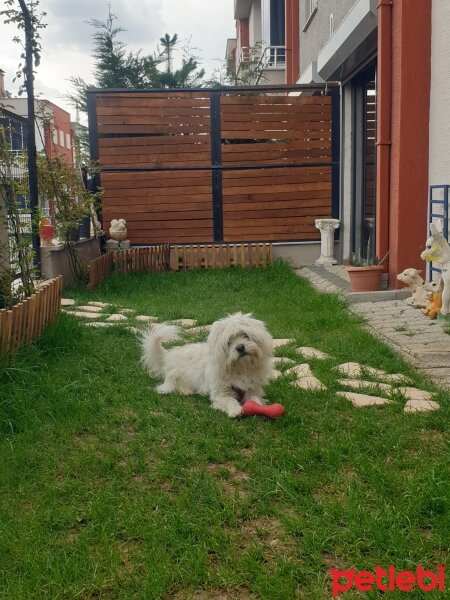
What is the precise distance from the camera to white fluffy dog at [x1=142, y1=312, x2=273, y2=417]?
417 cm

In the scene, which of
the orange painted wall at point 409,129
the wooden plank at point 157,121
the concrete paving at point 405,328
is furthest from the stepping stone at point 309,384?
the wooden plank at point 157,121

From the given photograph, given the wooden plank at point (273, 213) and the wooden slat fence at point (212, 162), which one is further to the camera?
the wooden plank at point (273, 213)

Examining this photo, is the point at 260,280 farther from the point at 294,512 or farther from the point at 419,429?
the point at 294,512

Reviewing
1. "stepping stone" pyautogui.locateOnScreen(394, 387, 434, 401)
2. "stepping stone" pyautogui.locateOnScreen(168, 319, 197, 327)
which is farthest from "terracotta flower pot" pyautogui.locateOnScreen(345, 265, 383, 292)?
"stepping stone" pyautogui.locateOnScreen(394, 387, 434, 401)

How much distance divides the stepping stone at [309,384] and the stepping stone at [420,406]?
65 centimetres

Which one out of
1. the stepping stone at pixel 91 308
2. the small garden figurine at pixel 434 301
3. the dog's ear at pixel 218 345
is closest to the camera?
the dog's ear at pixel 218 345

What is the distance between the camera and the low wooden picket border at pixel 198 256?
11.8 metres

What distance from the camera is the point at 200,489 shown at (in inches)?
121

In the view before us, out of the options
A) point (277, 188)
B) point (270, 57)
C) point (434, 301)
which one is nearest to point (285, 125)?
point (277, 188)

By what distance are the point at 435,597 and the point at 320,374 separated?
106 inches

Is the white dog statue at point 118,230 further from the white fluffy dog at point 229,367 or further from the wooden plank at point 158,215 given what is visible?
the white fluffy dog at point 229,367

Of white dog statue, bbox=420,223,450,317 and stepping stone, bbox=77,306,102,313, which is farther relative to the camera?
stepping stone, bbox=77,306,102,313

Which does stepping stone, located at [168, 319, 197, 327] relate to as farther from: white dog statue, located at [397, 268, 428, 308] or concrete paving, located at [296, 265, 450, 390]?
white dog statue, located at [397, 268, 428, 308]

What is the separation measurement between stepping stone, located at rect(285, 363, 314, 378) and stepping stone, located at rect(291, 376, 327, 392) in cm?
10
